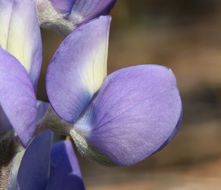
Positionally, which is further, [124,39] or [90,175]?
[124,39]

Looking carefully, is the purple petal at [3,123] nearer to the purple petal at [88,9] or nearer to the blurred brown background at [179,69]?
the purple petal at [88,9]

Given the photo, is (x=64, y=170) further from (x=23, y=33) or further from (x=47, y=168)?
(x=23, y=33)

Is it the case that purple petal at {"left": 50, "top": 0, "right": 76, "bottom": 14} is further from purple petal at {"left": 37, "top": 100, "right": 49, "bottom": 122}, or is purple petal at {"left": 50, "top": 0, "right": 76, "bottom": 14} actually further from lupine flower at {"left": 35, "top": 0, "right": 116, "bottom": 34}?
purple petal at {"left": 37, "top": 100, "right": 49, "bottom": 122}

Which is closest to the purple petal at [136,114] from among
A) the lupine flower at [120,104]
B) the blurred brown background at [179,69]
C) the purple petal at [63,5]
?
the lupine flower at [120,104]

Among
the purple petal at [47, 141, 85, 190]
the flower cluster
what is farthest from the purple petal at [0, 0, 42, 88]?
the purple petal at [47, 141, 85, 190]

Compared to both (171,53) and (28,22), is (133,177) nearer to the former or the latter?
(171,53)

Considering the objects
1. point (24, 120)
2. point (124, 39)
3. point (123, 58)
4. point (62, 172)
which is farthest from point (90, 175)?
point (24, 120)

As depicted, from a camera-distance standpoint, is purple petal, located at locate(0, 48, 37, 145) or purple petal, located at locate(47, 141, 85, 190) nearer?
purple petal, located at locate(0, 48, 37, 145)
